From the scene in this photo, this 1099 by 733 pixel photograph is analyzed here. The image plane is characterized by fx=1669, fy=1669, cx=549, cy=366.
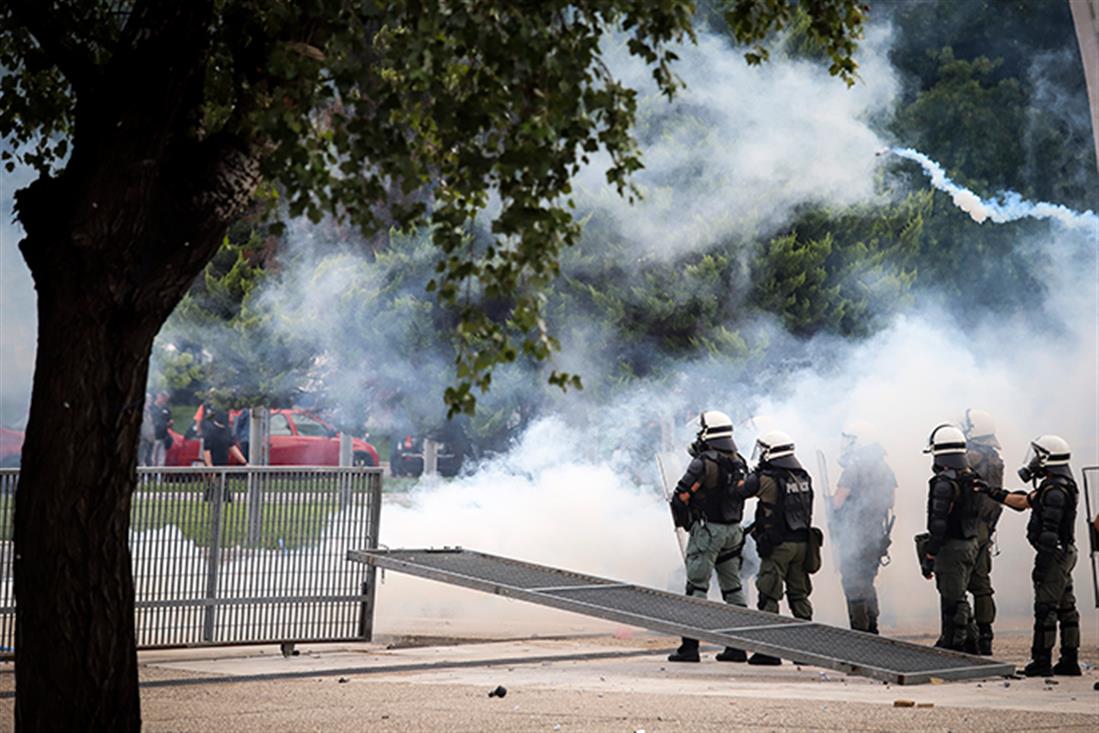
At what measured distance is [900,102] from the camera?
26766mm

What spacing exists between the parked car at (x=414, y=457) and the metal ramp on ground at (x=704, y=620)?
51.9ft

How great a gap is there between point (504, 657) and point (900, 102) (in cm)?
1769

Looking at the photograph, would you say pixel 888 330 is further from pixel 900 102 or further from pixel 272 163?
pixel 272 163

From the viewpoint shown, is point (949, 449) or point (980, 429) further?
point (980, 429)

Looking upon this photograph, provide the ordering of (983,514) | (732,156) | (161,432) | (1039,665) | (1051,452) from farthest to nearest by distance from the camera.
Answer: (161,432) < (732,156) < (983,514) < (1051,452) < (1039,665)

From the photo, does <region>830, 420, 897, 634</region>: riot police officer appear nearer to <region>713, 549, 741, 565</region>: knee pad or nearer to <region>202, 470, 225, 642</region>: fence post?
<region>713, 549, 741, 565</region>: knee pad

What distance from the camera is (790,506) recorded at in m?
11.9

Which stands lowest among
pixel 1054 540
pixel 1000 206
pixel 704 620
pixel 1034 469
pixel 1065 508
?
pixel 704 620

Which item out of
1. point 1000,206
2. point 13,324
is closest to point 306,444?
point 13,324

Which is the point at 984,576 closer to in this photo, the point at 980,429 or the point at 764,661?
the point at 980,429

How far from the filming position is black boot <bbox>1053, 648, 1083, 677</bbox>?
10.7 metres

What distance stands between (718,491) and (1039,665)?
2465 millimetres

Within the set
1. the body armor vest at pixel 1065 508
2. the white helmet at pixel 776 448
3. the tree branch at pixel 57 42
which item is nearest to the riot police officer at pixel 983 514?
the body armor vest at pixel 1065 508

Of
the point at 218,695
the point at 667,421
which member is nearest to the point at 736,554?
the point at 218,695
